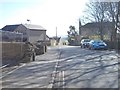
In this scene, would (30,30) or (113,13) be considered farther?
(30,30)

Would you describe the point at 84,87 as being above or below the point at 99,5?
below

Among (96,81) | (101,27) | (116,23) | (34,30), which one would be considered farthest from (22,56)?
(34,30)

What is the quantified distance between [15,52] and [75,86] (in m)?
15.1

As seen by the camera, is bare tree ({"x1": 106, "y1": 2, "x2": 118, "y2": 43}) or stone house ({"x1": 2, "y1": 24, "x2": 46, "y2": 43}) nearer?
bare tree ({"x1": 106, "y1": 2, "x2": 118, "y2": 43})

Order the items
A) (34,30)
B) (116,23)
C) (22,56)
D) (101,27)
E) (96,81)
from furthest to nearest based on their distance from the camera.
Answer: (34,30)
(101,27)
(116,23)
(22,56)
(96,81)

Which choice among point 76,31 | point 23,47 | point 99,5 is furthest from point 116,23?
point 76,31

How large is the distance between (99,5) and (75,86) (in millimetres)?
42005

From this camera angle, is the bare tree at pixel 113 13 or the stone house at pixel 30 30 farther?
the stone house at pixel 30 30

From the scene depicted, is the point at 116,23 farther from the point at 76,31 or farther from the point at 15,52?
the point at 76,31

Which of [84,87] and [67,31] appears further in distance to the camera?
[67,31]

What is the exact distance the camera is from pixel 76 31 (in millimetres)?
96938

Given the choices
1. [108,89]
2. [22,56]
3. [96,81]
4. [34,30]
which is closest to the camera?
[108,89]

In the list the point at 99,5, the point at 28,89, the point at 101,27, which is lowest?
the point at 28,89

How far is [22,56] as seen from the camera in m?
24.7
